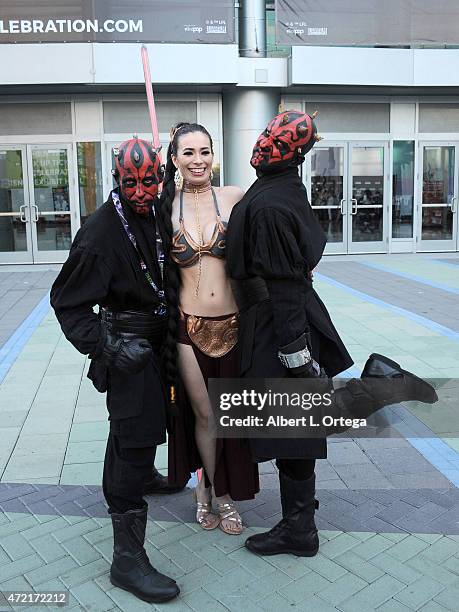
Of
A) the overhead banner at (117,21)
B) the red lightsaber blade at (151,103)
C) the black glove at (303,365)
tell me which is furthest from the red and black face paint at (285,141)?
the overhead banner at (117,21)

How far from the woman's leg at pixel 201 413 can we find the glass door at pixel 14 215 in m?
11.6

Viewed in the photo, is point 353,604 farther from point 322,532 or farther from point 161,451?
point 161,451

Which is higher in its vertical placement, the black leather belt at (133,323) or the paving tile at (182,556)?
the black leather belt at (133,323)

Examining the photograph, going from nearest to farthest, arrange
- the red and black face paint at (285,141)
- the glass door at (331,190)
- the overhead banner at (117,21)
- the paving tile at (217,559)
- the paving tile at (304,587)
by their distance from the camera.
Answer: the paving tile at (304,587), the red and black face paint at (285,141), the paving tile at (217,559), the overhead banner at (117,21), the glass door at (331,190)

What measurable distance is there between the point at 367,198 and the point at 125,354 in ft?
42.7

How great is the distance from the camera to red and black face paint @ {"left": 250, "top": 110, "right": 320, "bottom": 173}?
2.67 m

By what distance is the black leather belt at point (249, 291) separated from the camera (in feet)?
9.13

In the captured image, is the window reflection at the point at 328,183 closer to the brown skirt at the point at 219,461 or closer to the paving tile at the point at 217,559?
the brown skirt at the point at 219,461

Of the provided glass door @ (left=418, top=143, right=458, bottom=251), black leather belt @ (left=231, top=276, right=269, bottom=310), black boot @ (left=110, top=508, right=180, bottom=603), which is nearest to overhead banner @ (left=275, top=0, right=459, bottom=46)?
glass door @ (left=418, top=143, right=458, bottom=251)


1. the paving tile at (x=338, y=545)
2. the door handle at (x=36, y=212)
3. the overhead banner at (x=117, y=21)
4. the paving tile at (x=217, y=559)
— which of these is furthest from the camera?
the door handle at (x=36, y=212)

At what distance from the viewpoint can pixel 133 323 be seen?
264 cm

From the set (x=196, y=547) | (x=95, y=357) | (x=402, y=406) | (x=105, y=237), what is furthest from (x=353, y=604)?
(x=402, y=406)

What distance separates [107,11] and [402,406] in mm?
10468

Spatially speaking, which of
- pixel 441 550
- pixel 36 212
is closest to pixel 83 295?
pixel 441 550
